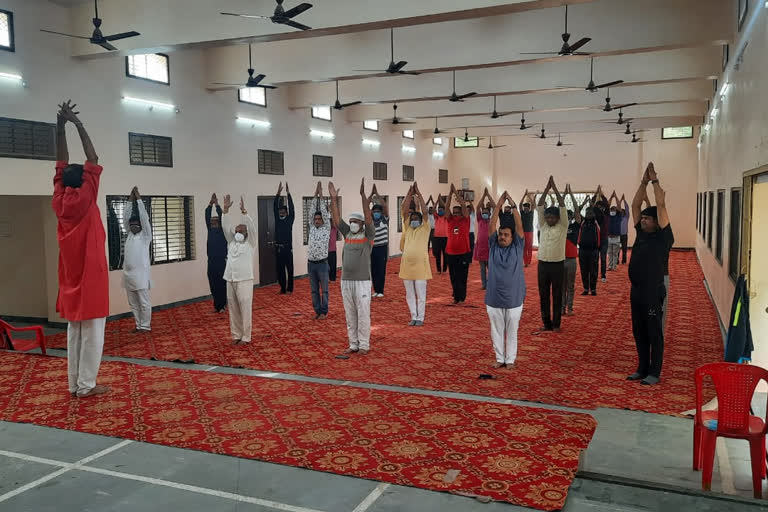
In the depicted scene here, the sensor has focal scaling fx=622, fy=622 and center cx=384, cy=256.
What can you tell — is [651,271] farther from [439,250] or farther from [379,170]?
[379,170]

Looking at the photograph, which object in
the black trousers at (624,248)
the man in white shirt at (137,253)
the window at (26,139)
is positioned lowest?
the black trousers at (624,248)

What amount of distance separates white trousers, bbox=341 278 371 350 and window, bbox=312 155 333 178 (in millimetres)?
8804

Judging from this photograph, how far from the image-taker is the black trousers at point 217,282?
34.0 ft

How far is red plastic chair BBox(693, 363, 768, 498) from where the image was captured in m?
3.70

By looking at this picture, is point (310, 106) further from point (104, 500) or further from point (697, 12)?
point (104, 500)

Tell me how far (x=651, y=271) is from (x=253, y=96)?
9.99 metres

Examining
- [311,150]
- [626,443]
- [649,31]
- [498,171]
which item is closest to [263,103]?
[311,150]

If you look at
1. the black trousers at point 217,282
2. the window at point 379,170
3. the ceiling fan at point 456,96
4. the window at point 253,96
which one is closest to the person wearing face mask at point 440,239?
the ceiling fan at point 456,96

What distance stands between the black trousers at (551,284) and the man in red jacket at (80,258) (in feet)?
17.7

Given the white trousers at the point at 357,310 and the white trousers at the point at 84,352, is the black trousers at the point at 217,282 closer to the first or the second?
the white trousers at the point at 357,310

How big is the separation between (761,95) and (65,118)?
20.5 feet

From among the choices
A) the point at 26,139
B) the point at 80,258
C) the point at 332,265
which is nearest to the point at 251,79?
the point at 26,139

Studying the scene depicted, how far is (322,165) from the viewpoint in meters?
16.2

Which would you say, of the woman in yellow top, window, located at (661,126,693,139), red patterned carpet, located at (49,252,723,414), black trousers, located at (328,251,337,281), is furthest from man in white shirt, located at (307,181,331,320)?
window, located at (661,126,693,139)
